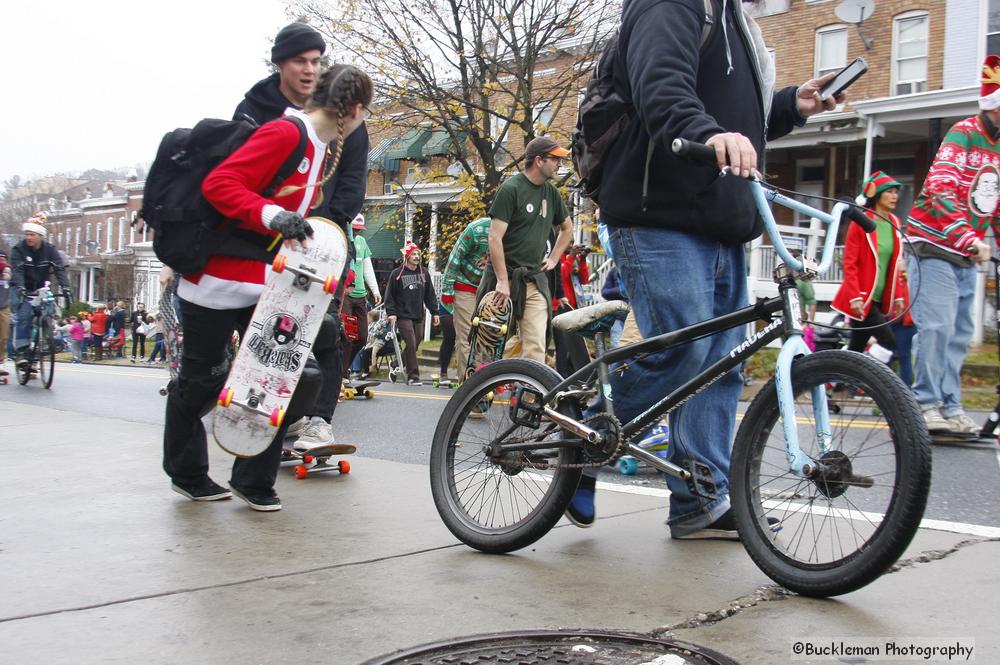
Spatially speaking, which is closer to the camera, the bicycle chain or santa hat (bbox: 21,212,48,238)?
the bicycle chain

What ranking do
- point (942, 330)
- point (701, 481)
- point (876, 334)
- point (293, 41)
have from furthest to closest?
1. point (876, 334)
2. point (942, 330)
3. point (293, 41)
4. point (701, 481)

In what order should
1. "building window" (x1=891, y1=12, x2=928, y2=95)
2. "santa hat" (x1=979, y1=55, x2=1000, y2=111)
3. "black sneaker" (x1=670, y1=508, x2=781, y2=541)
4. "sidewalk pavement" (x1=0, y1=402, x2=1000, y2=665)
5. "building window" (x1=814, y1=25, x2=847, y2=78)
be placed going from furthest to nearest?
"building window" (x1=814, y1=25, x2=847, y2=78)
"building window" (x1=891, y1=12, x2=928, y2=95)
"santa hat" (x1=979, y1=55, x2=1000, y2=111)
"black sneaker" (x1=670, y1=508, x2=781, y2=541)
"sidewalk pavement" (x1=0, y1=402, x2=1000, y2=665)

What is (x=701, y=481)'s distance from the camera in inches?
135

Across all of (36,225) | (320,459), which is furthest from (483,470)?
(36,225)

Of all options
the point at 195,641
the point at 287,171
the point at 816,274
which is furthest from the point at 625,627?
the point at 287,171

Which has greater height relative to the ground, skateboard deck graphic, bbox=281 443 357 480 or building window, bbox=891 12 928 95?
building window, bbox=891 12 928 95

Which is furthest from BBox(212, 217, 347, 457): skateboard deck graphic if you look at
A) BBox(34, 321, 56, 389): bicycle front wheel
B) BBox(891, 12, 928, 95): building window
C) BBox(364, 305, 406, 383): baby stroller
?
BBox(891, 12, 928, 95): building window

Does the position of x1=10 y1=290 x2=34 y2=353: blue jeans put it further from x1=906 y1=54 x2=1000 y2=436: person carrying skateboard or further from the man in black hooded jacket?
the man in black hooded jacket

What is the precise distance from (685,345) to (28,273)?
11403 mm

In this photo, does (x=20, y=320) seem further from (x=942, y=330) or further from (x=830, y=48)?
(x=830, y=48)

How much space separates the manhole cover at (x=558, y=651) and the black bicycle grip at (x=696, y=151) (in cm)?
137

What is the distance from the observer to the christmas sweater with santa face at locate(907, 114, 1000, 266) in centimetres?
612

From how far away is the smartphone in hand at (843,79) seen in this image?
10.7 ft

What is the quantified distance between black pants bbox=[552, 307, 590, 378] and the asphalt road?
1.20 meters
